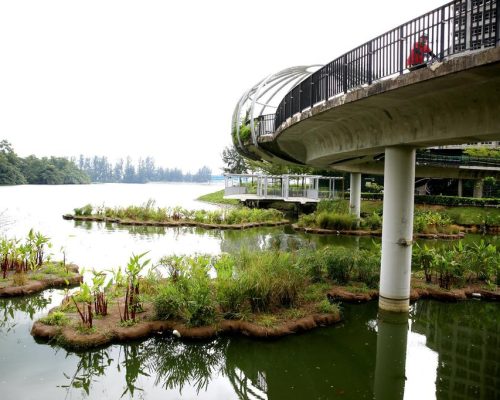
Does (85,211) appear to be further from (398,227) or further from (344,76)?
(398,227)

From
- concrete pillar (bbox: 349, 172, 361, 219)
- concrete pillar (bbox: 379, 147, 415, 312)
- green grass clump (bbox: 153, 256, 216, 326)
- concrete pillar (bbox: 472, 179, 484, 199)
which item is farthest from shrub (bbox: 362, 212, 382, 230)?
concrete pillar (bbox: 472, 179, 484, 199)

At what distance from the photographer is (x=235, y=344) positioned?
8062 mm

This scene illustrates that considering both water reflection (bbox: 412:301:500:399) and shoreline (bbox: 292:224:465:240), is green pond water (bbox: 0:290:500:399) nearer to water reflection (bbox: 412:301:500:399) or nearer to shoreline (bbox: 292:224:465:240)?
water reflection (bbox: 412:301:500:399)

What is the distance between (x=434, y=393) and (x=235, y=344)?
334 cm

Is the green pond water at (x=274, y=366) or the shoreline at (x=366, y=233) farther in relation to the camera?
the shoreline at (x=366, y=233)

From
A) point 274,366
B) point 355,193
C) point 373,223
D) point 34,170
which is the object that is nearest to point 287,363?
point 274,366

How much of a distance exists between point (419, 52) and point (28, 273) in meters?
10.5

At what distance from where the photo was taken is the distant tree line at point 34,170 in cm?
9212

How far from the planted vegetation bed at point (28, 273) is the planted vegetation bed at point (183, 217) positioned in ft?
45.2

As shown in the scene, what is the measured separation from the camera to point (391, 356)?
787cm

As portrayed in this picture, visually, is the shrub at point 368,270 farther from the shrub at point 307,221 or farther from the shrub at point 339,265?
the shrub at point 307,221

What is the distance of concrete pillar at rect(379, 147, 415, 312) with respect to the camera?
32.1 feet

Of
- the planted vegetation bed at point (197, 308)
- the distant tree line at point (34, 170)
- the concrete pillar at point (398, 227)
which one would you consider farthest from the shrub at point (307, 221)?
the distant tree line at point (34, 170)

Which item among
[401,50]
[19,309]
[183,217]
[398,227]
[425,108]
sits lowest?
[19,309]
